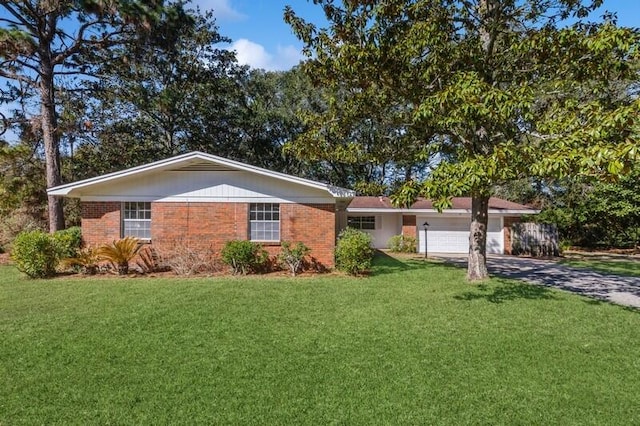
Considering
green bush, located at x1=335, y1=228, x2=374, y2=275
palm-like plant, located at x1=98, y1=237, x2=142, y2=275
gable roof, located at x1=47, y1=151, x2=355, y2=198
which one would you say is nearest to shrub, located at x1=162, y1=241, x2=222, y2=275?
palm-like plant, located at x1=98, y1=237, x2=142, y2=275

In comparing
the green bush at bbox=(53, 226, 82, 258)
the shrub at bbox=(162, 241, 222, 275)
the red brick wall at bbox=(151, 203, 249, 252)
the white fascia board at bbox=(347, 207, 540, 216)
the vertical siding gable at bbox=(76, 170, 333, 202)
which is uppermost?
the vertical siding gable at bbox=(76, 170, 333, 202)

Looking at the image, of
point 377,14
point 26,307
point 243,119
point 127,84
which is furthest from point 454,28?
point 243,119

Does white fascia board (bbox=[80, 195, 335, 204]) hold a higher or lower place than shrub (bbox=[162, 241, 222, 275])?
higher

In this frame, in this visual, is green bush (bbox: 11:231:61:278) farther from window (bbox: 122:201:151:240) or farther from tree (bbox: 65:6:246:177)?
tree (bbox: 65:6:246:177)

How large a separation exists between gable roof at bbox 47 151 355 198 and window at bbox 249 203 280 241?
3.53ft

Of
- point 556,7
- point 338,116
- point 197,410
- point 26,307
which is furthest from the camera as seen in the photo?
point 338,116

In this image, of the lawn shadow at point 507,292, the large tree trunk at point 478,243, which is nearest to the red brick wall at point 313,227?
the large tree trunk at point 478,243

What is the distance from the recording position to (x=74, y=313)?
7.80m

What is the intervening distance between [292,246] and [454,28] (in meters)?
7.80

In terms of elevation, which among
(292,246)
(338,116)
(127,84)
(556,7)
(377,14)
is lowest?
(292,246)

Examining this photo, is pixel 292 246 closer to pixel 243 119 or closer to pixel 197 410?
pixel 197 410

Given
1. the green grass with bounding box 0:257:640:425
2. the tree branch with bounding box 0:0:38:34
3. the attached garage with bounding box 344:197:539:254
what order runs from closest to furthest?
the green grass with bounding box 0:257:640:425
the tree branch with bounding box 0:0:38:34
the attached garage with bounding box 344:197:539:254

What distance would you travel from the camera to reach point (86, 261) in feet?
41.0

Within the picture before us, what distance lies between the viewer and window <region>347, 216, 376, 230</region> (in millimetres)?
24203
